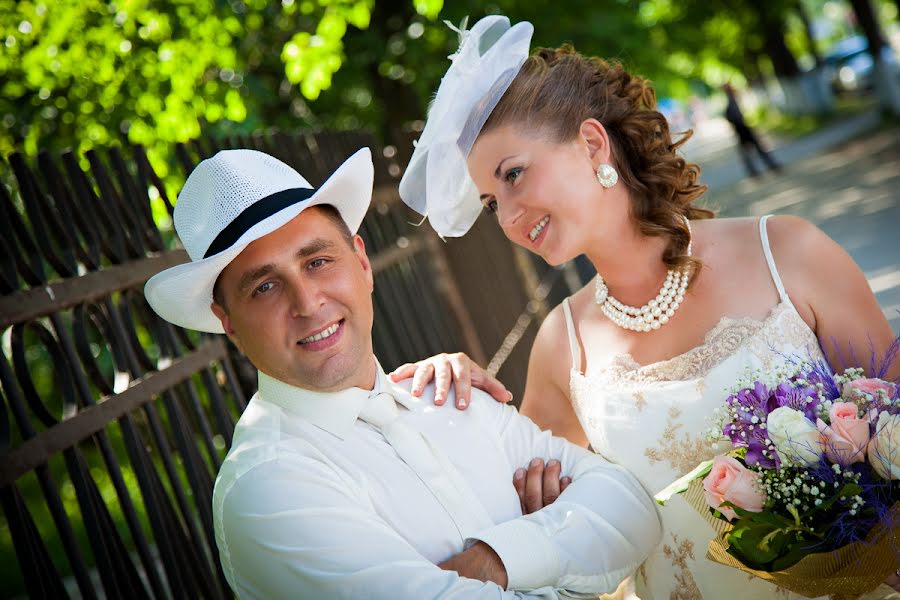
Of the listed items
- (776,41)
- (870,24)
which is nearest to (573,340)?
(870,24)

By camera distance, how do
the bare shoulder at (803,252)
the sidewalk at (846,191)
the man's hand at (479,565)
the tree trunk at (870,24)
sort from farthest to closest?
the tree trunk at (870,24), the sidewalk at (846,191), the bare shoulder at (803,252), the man's hand at (479,565)

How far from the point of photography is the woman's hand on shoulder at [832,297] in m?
2.96

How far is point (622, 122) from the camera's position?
346 cm

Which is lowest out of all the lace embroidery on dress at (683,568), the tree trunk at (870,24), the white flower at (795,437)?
the lace embroidery on dress at (683,568)

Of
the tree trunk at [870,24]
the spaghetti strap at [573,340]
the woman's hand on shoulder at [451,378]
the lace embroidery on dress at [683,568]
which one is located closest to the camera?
the woman's hand on shoulder at [451,378]

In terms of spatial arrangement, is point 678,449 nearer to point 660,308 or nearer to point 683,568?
point 683,568

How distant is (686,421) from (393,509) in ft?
3.90

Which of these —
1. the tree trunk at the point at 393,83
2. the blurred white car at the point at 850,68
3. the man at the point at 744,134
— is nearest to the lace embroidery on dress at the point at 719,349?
the tree trunk at the point at 393,83

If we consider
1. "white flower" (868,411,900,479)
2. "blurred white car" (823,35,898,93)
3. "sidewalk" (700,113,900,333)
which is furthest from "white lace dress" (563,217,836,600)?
"blurred white car" (823,35,898,93)

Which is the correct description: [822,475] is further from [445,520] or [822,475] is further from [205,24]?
[205,24]

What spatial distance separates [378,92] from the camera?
8.27 m

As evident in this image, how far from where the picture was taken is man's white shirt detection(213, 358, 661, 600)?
219 cm

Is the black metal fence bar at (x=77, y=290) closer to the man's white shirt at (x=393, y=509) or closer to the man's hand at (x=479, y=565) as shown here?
the man's white shirt at (x=393, y=509)

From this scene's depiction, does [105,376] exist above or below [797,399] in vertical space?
above
